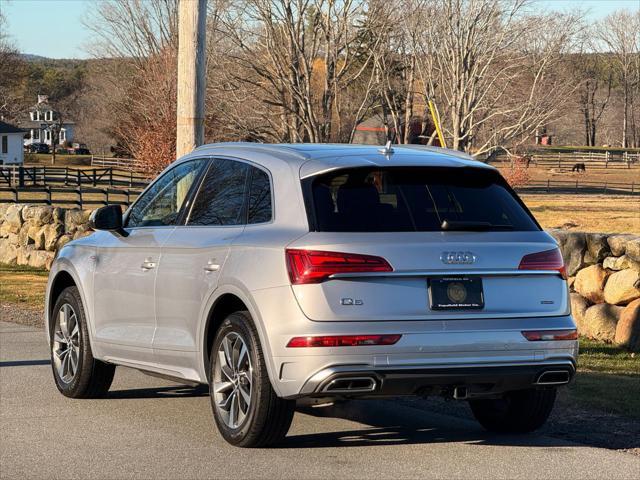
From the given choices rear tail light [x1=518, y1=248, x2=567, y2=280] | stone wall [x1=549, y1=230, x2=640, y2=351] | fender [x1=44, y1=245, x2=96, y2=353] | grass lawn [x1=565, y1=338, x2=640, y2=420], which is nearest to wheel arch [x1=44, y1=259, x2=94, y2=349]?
fender [x1=44, y1=245, x2=96, y2=353]

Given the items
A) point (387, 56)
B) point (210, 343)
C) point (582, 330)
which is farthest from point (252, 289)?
point (387, 56)

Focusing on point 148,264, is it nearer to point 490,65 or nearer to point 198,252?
point 198,252

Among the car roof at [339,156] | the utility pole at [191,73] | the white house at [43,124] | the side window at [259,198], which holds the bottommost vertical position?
the side window at [259,198]

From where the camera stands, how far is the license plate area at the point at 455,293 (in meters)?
6.62

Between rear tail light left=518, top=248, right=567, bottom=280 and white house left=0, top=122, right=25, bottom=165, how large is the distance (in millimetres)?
86009

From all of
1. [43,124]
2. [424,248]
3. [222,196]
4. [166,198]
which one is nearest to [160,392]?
[166,198]

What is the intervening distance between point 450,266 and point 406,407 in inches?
91.2

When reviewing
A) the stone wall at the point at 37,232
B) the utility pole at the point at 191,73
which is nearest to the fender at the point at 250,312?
the utility pole at the point at 191,73

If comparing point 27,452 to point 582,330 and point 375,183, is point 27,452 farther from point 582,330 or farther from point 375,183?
point 582,330

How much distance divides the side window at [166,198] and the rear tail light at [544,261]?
96.2 inches

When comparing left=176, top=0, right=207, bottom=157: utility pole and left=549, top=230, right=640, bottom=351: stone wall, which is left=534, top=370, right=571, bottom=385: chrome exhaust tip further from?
left=176, top=0, right=207, bottom=157: utility pole

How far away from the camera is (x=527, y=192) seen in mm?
68875

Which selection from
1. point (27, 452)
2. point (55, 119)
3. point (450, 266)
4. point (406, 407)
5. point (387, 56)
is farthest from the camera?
point (55, 119)

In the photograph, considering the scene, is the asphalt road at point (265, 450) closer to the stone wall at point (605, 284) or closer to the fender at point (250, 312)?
the fender at point (250, 312)
